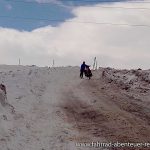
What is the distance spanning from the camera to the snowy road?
51.1 ft

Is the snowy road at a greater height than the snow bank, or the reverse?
the snow bank

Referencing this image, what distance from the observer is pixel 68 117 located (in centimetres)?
1964

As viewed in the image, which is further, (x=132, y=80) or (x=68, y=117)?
(x=132, y=80)

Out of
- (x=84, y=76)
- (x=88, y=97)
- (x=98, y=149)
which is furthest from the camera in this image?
(x=84, y=76)

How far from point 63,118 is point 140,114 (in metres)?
3.54

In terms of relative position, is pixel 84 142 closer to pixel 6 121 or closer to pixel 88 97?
pixel 6 121

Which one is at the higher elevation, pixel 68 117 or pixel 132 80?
pixel 132 80

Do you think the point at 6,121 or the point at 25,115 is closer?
the point at 6,121

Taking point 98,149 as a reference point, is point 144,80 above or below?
above

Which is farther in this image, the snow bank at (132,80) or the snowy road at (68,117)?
the snow bank at (132,80)

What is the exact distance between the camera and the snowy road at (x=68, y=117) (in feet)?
51.1

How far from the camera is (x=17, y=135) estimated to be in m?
15.7

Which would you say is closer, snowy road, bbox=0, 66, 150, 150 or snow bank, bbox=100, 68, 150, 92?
snowy road, bbox=0, 66, 150, 150


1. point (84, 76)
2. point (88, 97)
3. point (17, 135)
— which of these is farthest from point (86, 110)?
point (84, 76)
